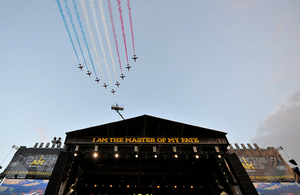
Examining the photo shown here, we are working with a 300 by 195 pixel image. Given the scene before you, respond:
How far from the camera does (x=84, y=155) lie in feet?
48.8

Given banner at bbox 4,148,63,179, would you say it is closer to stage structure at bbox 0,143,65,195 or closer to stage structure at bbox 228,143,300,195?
stage structure at bbox 0,143,65,195

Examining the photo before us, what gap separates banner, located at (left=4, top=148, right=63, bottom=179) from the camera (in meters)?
19.1

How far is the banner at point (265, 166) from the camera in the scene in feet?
65.5

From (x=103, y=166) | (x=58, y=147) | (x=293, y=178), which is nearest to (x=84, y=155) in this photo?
(x=103, y=166)

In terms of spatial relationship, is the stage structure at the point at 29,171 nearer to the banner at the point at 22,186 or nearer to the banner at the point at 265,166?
the banner at the point at 22,186

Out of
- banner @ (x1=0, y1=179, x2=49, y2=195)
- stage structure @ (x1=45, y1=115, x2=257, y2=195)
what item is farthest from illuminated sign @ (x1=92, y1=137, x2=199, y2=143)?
banner @ (x1=0, y1=179, x2=49, y2=195)

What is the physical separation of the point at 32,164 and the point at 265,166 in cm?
3383

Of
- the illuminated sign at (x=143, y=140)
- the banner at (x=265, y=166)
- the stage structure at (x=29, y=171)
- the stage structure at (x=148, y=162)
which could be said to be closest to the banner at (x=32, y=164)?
the stage structure at (x=29, y=171)

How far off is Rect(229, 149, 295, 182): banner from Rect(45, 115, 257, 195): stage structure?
333 inches

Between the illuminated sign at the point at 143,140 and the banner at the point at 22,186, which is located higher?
the illuminated sign at the point at 143,140

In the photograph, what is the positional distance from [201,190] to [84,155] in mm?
15167

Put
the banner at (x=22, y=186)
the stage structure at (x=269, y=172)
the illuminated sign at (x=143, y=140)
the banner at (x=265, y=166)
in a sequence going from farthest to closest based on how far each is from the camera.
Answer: the banner at (x=265, y=166), the stage structure at (x=269, y=172), the banner at (x=22, y=186), the illuminated sign at (x=143, y=140)

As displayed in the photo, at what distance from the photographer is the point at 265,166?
21078 millimetres

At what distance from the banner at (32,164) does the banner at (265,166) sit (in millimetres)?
28488
